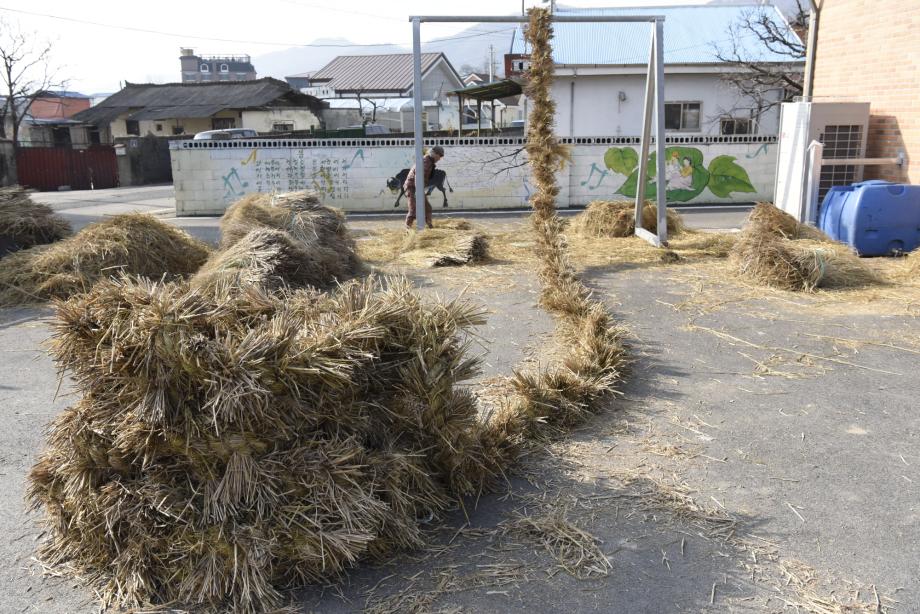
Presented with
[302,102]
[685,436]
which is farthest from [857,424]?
[302,102]

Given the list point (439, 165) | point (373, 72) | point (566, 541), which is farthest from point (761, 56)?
point (373, 72)

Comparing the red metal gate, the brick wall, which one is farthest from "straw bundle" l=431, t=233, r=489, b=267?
the red metal gate

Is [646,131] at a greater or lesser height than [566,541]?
greater

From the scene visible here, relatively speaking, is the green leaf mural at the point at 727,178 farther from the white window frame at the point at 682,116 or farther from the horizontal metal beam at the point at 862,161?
the horizontal metal beam at the point at 862,161

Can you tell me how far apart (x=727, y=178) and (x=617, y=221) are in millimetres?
7148

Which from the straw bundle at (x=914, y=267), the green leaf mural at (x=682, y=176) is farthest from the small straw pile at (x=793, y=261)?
the green leaf mural at (x=682, y=176)

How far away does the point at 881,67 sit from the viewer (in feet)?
43.6

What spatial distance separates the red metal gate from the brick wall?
29.2m

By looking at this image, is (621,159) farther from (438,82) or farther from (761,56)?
(438,82)

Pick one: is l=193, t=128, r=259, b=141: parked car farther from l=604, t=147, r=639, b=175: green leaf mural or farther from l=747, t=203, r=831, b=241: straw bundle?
l=747, t=203, r=831, b=241: straw bundle

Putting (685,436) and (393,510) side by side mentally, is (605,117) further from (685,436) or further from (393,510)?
(393,510)

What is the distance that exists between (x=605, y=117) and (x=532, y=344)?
19034 mm

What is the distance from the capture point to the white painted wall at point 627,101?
2434cm

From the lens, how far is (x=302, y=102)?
41.6m
